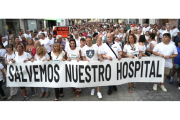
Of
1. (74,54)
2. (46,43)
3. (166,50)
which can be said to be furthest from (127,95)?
(46,43)

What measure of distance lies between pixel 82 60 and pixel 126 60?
126 centimetres

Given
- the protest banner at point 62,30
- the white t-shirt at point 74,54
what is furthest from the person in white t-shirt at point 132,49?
the protest banner at point 62,30

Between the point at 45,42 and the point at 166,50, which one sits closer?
the point at 166,50

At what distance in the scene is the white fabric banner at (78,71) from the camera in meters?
4.24

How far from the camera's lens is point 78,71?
4.24 m

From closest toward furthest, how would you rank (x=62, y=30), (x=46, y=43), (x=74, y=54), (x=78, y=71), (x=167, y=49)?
1. (x=78, y=71)
2. (x=74, y=54)
3. (x=167, y=49)
4. (x=46, y=43)
5. (x=62, y=30)

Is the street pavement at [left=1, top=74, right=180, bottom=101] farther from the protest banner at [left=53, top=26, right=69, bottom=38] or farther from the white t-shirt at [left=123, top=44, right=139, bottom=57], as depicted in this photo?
the protest banner at [left=53, top=26, right=69, bottom=38]

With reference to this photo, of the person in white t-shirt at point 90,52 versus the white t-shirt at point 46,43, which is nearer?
the person in white t-shirt at point 90,52

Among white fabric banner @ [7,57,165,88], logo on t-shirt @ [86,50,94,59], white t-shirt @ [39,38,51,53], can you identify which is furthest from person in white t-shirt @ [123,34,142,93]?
white t-shirt @ [39,38,51,53]

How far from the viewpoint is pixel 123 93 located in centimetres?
468

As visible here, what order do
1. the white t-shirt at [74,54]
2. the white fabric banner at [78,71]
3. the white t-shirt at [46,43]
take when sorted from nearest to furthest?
→ the white fabric banner at [78,71]
the white t-shirt at [74,54]
the white t-shirt at [46,43]

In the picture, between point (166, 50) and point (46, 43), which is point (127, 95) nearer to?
point (166, 50)

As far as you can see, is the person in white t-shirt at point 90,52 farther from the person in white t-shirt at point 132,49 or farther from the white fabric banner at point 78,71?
the person in white t-shirt at point 132,49

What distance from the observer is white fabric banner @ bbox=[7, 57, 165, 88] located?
13.9 feet
